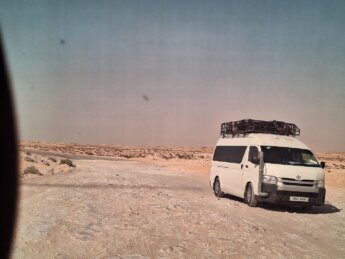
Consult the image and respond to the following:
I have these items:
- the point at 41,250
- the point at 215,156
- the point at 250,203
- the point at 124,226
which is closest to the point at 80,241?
the point at 41,250

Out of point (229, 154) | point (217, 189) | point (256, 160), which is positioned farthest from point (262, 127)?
point (217, 189)

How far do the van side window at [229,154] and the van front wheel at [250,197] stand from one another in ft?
4.31

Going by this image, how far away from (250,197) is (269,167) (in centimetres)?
128

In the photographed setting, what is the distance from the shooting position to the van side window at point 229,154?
1733cm

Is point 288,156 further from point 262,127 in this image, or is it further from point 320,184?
point 262,127

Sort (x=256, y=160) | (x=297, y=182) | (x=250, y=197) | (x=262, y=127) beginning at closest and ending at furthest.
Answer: (x=297, y=182), (x=256, y=160), (x=250, y=197), (x=262, y=127)

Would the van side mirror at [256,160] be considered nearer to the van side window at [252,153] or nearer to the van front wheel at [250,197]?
the van side window at [252,153]

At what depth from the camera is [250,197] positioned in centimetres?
1580

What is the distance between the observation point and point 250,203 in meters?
15.7

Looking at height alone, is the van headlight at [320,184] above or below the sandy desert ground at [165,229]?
above

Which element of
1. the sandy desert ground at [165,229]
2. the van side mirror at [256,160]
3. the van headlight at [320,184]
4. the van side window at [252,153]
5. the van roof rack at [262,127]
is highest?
the van roof rack at [262,127]

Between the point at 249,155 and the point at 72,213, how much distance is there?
6.79 meters

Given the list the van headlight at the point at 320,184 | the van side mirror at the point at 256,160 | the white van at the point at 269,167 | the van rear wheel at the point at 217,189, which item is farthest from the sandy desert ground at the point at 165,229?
the van rear wheel at the point at 217,189

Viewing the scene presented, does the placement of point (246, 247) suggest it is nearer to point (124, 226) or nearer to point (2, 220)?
point (124, 226)
